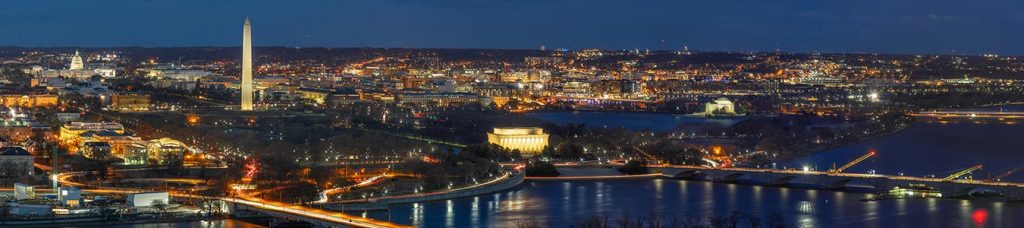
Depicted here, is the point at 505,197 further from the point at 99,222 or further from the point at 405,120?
the point at 405,120

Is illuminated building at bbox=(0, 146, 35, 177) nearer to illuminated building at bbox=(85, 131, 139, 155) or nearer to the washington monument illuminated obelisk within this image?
illuminated building at bbox=(85, 131, 139, 155)

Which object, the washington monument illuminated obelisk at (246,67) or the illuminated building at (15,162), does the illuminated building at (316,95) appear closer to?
the washington monument illuminated obelisk at (246,67)

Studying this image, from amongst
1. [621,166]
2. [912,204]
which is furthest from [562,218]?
[621,166]

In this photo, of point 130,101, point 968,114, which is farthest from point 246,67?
point 968,114

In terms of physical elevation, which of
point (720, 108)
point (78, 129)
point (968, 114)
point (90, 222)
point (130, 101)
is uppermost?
point (130, 101)

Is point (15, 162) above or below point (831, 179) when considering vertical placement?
above

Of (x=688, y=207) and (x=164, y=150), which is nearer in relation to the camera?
(x=688, y=207)

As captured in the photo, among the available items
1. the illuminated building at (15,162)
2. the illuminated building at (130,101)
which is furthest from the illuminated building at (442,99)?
the illuminated building at (15,162)

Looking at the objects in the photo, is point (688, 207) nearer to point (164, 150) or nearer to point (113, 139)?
point (164, 150)
